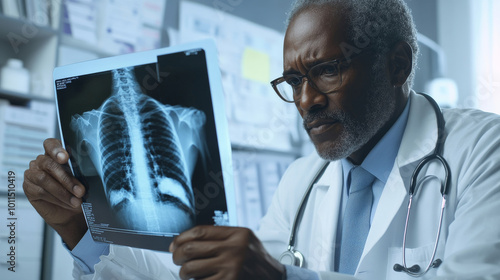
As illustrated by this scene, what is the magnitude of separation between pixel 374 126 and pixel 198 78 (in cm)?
49

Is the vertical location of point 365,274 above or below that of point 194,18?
below

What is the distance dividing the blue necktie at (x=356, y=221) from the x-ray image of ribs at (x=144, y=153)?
0.41 m

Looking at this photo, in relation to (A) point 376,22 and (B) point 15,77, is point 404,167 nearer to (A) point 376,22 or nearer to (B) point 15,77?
(A) point 376,22

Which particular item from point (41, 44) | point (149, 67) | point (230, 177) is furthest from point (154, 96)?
point (41, 44)

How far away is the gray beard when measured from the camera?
0.87 m

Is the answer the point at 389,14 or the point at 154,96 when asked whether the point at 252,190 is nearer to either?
the point at 389,14

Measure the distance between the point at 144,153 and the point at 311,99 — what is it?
37 cm

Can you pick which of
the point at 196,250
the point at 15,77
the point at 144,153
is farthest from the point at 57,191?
the point at 15,77

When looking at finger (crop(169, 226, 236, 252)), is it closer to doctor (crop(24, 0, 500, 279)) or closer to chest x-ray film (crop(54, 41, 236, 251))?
chest x-ray film (crop(54, 41, 236, 251))

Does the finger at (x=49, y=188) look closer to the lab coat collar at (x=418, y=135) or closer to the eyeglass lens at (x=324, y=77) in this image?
the eyeglass lens at (x=324, y=77)

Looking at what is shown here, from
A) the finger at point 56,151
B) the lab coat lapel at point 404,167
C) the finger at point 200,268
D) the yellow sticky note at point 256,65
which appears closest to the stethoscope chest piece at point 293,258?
the lab coat lapel at point 404,167

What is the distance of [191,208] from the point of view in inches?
22.9

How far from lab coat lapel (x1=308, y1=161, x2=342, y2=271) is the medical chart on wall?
1.16m

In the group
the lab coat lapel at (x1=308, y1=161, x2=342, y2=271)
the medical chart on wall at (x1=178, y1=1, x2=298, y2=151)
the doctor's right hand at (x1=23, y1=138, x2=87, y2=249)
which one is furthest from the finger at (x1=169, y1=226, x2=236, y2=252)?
the medical chart on wall at (x1=178, y1=1, x2=298, y2=151)
